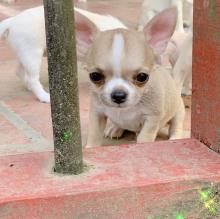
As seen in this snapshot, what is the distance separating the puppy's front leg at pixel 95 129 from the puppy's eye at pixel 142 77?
1.11 ft

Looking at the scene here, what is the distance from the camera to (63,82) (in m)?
1.79

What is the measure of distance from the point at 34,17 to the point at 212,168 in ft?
6.76

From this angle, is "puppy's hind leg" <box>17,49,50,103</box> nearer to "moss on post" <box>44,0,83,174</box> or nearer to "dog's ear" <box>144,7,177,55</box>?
"dog's ear" <box>144,7,177,55</box>

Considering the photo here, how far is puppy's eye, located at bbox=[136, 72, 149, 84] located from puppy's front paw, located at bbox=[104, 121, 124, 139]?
0.50 metres

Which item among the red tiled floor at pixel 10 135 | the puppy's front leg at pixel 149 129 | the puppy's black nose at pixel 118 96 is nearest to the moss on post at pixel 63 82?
the puppy's black nose at pixel 118 96

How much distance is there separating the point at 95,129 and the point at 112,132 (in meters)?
0.27

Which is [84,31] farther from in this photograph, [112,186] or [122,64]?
[112,186]

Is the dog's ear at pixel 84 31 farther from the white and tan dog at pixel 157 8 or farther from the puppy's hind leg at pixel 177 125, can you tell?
the white and tan dog at pixel 157 8

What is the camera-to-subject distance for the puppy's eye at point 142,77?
2.39 m

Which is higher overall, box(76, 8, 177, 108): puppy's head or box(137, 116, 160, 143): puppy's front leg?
box(76, 8, 177, 108): puppy's head

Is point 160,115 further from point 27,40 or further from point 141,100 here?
point 27,40

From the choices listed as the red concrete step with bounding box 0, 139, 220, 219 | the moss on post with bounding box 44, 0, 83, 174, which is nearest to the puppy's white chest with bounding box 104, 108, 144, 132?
the red concrete step with bounding box 0, 139, 220, 219

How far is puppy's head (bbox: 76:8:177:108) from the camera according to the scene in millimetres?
2326

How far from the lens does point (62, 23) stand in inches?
68.4
